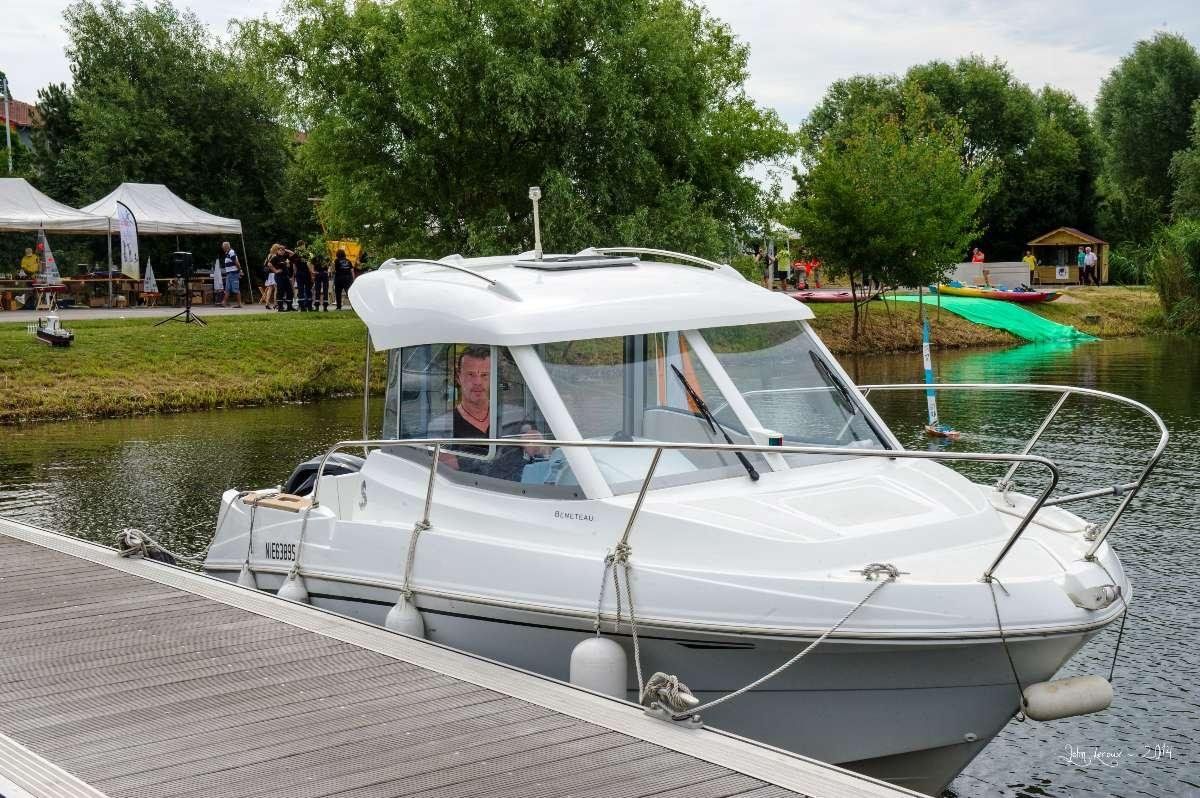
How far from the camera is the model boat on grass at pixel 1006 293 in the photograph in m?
47.6

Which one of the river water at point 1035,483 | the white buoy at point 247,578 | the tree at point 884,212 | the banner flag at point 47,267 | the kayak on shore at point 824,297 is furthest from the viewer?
the kayak on shore at point 824,297

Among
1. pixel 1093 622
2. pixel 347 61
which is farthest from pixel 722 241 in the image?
pixel 1093 622

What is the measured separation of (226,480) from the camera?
688 inches

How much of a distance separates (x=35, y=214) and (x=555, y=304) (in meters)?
31.4

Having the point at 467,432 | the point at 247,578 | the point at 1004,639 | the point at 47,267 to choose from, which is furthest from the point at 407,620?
the point at 47,267

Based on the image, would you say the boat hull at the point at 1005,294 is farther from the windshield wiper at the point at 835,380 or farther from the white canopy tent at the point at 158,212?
the windshield wiper at the point at 835,380

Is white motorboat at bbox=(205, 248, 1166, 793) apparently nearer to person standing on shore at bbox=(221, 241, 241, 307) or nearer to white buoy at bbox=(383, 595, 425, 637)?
white buoy at bbox=(383, 595, 425, 637)

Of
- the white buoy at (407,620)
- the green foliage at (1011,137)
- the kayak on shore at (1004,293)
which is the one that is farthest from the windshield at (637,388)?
the green foliage at (1011,137)

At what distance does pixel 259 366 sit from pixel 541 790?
2445cm

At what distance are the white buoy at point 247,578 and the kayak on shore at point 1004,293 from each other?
134 feet

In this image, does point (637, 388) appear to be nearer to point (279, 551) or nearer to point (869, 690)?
point (869, 690)

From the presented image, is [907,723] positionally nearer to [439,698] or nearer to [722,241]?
[439,698]

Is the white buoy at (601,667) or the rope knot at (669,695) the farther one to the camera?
the white buoy at (601,667)

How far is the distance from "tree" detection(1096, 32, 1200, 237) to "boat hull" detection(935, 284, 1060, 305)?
57.4 ft
